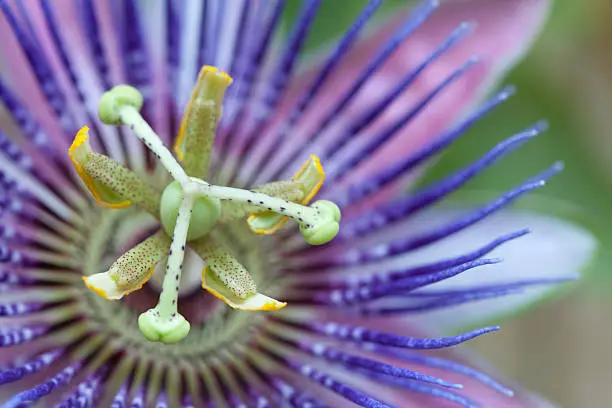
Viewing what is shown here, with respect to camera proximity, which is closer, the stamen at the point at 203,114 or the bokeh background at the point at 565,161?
the stamen at the point at 203,114

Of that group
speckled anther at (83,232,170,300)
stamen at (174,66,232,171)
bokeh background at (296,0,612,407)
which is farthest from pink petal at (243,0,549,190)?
speckled anther at (83,232,170,300)

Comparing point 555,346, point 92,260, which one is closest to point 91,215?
point 92,260

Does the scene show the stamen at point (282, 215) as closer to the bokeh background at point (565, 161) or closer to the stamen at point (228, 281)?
the stamen at point (228, 281)

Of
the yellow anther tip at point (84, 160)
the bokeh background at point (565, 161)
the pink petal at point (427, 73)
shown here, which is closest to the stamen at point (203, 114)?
the yellow anther tip at point (84, 160)

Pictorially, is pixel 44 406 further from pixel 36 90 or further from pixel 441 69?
pixel 441 69

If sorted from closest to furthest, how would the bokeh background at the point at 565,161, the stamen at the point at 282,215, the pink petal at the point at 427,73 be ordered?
the stamen at the point at 282,215
the pink petal at the point at 427,73
the bokeh background at the point at 565,161

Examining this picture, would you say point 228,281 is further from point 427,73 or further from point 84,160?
point 427,73

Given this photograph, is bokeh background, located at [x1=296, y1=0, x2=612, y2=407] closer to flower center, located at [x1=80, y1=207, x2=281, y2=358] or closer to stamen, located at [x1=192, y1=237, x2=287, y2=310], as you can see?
flower center, located at [x1=80, y1=207, x2=281, y2=358]

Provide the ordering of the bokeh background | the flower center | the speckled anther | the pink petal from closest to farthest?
1. the speckled anther
2. the flower center
3. the pink petal
4. the bokeh background
